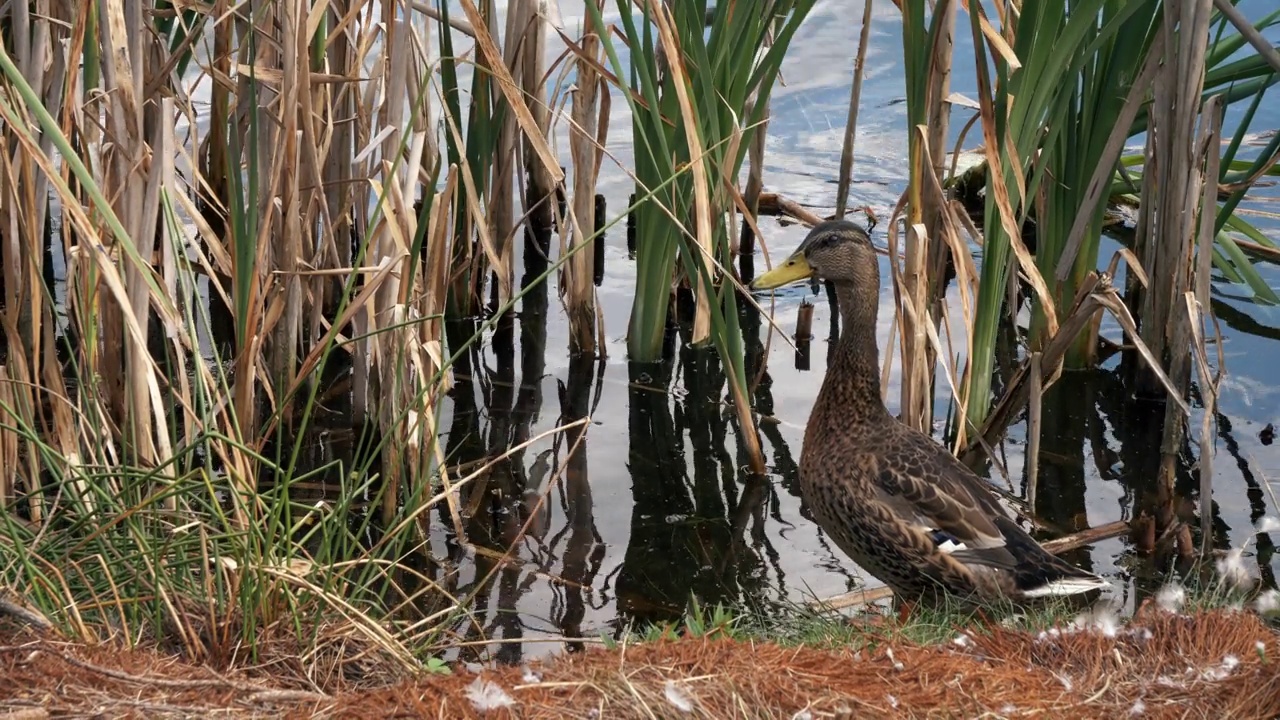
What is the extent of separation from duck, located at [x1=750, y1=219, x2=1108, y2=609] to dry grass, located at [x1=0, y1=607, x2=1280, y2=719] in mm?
872

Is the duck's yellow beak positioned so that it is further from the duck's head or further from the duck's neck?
the duck's neck

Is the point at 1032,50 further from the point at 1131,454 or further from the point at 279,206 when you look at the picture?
the point at 279,206

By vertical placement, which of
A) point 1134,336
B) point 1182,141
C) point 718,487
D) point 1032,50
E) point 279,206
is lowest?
point 718,487

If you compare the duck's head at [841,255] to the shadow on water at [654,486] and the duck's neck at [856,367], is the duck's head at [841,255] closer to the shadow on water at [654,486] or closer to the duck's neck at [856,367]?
the duck's neck at [856,367]

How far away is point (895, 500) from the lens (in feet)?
13.5

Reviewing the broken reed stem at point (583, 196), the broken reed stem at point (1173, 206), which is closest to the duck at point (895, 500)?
the broken reed stem at point (1173, 206)

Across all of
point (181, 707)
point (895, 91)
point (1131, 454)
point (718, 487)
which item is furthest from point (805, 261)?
point (895, 91)

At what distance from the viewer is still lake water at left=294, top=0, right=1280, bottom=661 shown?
434 cm

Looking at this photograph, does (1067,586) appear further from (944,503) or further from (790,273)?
(790,273)

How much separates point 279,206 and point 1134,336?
280 centimetres

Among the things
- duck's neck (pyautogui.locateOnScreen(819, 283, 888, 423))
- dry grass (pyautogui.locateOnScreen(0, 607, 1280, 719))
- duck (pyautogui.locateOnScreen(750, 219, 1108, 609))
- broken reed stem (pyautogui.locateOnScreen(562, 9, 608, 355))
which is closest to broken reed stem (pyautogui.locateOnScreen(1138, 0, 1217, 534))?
duck (pyautogui.locateOnScreen(750, 219, 1108, 609))

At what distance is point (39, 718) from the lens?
7.60 ft

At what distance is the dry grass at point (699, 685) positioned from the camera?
2.47 meters

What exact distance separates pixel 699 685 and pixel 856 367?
2198 millimetres
